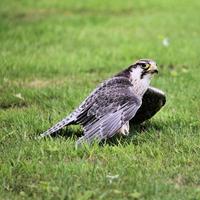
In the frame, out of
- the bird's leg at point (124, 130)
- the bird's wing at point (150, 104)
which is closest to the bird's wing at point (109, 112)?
the bird's leg at point (124, 130)

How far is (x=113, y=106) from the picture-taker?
593 cm

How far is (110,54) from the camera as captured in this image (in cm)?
1030

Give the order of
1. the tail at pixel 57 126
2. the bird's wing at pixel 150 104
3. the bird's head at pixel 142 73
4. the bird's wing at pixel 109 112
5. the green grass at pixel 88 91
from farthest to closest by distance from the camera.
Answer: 1. the bird's wing at pixel 150 104
2. the bird's head at pixel 142 73
3. the tail at pixel 57 126
4. the bird's wing at pixel 109 112
5. the green grass at pixel 88 91

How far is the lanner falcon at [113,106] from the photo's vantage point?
5805 millimetres

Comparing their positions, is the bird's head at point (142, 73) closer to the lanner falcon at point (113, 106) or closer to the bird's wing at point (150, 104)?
the lanner falcon at point (113, 106)

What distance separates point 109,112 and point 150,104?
782mm

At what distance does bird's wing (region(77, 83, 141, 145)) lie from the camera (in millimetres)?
5766

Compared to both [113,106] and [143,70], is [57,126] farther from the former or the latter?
[143,70]

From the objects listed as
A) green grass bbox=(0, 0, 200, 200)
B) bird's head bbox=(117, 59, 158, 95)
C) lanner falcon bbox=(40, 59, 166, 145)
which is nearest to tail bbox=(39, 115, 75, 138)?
lanner falcon bbox=(40, 59, 166, 145)

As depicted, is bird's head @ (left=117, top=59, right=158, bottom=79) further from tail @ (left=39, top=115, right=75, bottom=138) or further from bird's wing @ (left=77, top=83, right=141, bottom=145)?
tail @ (left=39, top=115, right=75, bottom=138)

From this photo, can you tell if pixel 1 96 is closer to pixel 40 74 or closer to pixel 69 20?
pixel 40 74

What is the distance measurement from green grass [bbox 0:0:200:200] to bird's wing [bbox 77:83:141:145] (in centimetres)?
16

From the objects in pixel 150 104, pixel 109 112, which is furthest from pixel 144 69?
pixel 109 112

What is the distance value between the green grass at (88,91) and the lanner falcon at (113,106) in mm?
161
